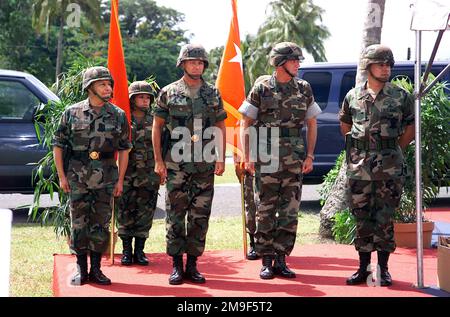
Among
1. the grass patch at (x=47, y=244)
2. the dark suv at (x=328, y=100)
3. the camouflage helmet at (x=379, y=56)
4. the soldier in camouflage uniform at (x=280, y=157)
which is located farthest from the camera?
the dark suv at (x=328, y=100)

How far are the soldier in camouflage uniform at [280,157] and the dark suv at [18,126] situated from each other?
14.1 ft

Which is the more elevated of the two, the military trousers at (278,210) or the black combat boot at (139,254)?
the military trousers at (278,210)

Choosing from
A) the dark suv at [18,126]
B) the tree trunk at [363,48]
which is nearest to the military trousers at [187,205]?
the tree trunk at [363,48]

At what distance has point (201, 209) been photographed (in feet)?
18.1

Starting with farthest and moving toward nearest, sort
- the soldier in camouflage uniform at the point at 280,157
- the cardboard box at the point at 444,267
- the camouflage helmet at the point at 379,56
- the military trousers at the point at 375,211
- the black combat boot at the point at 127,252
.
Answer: the black combat boot at the point at 127,252 < the soldier in camouflage uniform at the point at 280,157 < the military trousers at the point at 375,211 < the camouflage helmet at the point at 379,56 < the cardboard box at the point at 444,267

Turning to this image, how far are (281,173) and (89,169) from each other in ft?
4.63

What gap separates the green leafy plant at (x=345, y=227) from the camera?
7.29 meters

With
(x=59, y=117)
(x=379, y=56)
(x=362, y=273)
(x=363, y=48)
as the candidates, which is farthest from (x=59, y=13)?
(x=362, y=273)

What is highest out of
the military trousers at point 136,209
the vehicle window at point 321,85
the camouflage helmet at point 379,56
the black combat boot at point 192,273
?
the vehicle window at point 321,85

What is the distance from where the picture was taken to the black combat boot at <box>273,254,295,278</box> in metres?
5.68

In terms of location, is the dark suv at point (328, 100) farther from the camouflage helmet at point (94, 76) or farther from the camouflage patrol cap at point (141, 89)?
the camouflage helmet at point (94, 76)

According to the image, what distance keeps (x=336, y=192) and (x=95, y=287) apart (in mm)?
3265

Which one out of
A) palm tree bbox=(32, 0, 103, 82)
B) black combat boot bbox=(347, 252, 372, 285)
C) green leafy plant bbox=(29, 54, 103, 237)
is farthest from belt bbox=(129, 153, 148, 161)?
palm tree bbox=(32, 0, 103, 82)

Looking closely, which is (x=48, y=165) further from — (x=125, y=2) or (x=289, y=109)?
(x=125, y=2)
